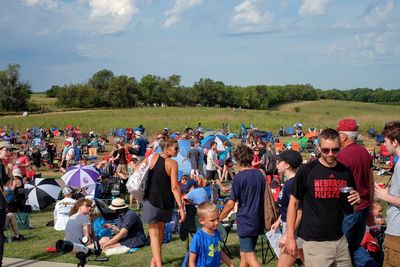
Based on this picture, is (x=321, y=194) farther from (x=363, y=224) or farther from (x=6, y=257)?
(x=6, y=257)

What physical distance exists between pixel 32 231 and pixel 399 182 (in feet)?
23.7

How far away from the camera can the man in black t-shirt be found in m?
3.84

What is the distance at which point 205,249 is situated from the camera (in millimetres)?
4414

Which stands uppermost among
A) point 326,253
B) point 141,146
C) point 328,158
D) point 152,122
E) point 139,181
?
point 328,158

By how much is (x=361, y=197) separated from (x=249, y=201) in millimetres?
1112

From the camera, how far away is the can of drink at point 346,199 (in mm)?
3732

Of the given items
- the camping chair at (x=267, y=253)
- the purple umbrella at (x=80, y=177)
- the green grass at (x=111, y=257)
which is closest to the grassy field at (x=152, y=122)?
the green grass at (x=111, y=257)

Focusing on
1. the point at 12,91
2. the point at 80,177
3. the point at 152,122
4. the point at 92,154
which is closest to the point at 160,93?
the point at 12,91

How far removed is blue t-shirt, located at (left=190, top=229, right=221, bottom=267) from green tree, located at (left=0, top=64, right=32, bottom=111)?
243 feet

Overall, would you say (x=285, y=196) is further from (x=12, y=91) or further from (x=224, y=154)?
(x=12, y=91)

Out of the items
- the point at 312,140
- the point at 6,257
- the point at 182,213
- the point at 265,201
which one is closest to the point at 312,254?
the point at 265,201

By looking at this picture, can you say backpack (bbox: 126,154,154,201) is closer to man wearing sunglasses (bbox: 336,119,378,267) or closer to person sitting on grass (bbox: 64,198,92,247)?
person sitting on grass (bbox: 64,198,92,247)

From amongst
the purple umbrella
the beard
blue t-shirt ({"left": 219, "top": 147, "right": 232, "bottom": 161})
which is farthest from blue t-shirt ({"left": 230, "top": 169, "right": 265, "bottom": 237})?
blue t-shirt ({"left": 219, "top": 147, "right": 232, "bottom": 161})

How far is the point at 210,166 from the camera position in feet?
47.1
